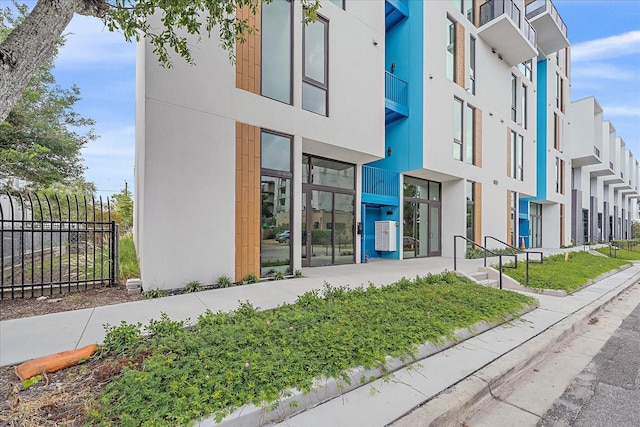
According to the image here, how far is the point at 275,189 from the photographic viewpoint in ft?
24.7

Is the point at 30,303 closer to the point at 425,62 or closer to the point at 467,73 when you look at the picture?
Result: the point at 425,62

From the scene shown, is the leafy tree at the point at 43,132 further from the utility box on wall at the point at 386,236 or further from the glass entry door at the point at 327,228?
the utility box on wall at the point at 386,236

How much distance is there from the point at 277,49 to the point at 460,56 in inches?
382

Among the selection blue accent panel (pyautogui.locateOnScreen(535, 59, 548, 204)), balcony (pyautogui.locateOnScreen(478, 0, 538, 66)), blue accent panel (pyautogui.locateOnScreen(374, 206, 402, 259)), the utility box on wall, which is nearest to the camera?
the utility box on wall

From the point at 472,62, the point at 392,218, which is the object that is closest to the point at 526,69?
the point at 472,62

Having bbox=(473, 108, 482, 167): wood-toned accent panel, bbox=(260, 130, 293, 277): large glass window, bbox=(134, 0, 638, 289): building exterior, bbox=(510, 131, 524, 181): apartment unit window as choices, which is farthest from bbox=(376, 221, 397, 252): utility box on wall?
bbox=(510, 131, 524, 181): apartment unit window

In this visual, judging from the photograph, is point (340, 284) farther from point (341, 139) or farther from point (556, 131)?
point (556, 131)

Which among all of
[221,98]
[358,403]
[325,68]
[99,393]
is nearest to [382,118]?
[325,68]

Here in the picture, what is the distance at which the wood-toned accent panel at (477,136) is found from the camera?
1403cm

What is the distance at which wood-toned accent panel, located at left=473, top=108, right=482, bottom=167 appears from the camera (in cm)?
1403

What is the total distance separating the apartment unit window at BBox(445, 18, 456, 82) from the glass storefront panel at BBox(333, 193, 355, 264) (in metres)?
→ 7.88

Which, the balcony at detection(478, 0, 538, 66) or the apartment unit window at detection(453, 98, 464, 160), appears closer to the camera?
the apartment unit window at detection(453, 98, 464, 160)

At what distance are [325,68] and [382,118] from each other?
259 cm

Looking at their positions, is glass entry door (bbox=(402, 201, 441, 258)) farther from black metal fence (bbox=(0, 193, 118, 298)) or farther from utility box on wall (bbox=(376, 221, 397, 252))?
black metal fence (bbox=(0, 193, 118, 298))
